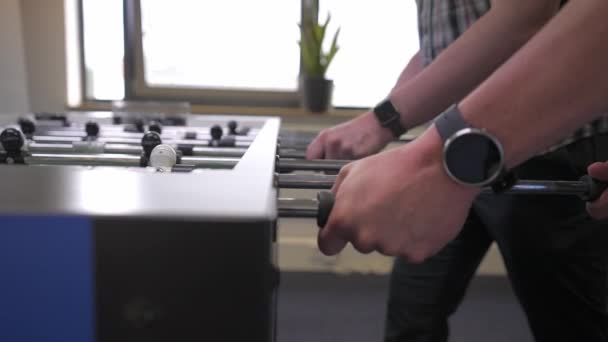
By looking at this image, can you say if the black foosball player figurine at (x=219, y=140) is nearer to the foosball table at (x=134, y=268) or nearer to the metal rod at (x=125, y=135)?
the metal rod at (x=125, y=135)

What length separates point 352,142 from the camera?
99cm

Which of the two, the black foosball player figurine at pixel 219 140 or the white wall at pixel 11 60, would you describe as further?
the white wall at pixel 11 60

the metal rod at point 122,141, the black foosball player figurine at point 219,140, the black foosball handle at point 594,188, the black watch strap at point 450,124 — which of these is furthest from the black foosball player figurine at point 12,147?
the black foosball handle at point 594,188

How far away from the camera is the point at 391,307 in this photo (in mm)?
1101

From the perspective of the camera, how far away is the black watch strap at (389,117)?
895 mm

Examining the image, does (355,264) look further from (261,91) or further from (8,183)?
(8,183)

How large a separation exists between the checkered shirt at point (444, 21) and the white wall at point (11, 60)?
182 centimetres

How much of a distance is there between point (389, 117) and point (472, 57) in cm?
21

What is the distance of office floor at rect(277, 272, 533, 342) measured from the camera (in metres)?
1.82

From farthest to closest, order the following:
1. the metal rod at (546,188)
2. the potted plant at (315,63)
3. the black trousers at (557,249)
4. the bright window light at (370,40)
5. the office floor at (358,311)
Result: the bright window light at (370,40)
the potted plant at (315,63)
the office floor at (358,311)
the black trousers at (557,249)
the metal rod at (546,188)

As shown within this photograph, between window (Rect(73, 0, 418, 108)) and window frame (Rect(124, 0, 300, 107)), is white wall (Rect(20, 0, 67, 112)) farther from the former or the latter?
window frame (Rect(124, 0, 300, 107))

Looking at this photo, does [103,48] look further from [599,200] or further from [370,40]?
[599,200]

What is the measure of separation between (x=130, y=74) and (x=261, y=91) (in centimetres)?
70

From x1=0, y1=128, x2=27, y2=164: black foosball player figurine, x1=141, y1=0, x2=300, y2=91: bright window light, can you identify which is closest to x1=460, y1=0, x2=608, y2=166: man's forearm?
x1=0, y1=128, x2=27, y2=164: black foosball player figurine
